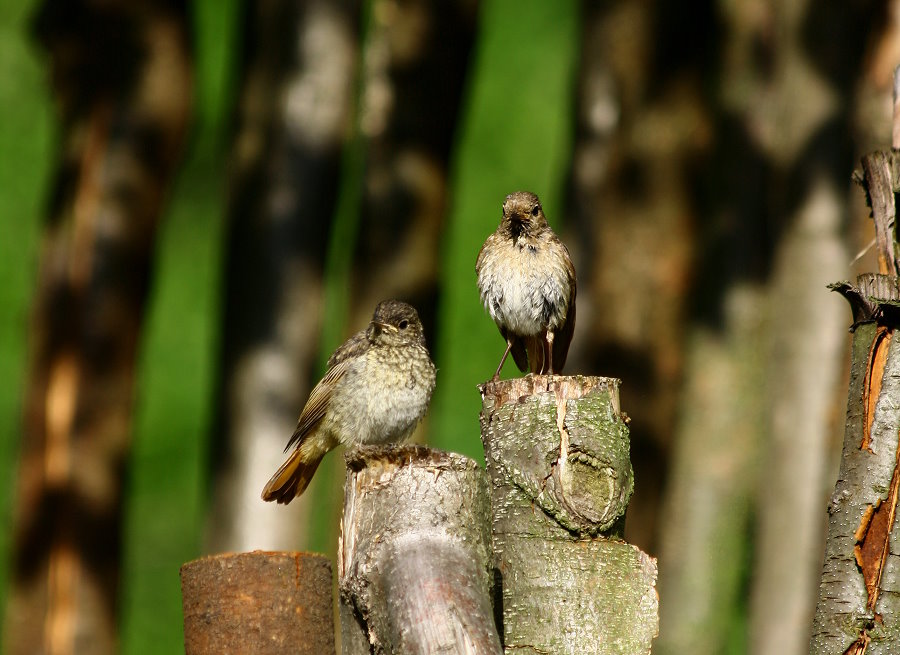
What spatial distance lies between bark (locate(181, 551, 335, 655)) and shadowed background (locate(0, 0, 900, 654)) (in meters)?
4.55

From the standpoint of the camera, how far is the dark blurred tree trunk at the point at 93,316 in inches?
381

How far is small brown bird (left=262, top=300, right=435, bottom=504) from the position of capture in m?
6.46

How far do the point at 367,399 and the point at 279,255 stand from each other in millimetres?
2409

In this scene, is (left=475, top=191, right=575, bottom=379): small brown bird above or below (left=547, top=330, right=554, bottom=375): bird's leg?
above

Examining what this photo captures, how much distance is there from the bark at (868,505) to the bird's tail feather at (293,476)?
11.5 feet

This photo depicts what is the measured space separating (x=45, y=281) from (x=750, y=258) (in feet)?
17.1

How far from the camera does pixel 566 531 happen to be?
3695 millimetres

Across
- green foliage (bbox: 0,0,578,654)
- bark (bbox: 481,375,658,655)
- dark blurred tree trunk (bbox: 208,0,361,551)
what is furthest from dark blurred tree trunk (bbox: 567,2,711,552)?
green foliage (bbox: 0,0,578,654)

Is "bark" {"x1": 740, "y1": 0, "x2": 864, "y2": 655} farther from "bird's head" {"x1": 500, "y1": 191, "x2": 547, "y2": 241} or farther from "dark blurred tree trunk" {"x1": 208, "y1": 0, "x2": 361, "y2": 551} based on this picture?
"dark blurred tree trunk" {"x1": 208, "y1": 0, "x2": 361, "y2": 551}

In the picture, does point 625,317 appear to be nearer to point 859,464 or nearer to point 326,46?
point 326,46

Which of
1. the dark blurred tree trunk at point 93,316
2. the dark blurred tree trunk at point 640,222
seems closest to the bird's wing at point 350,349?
the dark blurred tree trunk at point 640,222

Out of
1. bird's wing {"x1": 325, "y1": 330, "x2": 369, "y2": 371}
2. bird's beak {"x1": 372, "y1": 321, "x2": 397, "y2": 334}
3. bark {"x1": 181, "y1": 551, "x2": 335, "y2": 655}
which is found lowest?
bark {"x1": 181, "y1": 551, "x2": 335, "y2": 655}

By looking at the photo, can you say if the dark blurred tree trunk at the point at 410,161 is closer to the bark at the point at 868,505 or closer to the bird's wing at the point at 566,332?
the bird's wing at the point at 566,332

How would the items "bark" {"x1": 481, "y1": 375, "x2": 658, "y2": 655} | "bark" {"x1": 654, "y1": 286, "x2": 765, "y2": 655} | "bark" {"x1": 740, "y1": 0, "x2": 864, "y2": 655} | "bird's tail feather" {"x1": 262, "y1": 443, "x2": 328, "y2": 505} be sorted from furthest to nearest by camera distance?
"bark" {"x1": 654, "y1": 286, "x2": 765, "y2": 655}, "bark" {"x1": 740, "y1": 0, "x2": 864, "y2": 655}, "bird's tail feather" {"x1": 262, "y1": 443, "x2": 328, "y2": 505}, "bark" {"x1": 481, "y1": 375, "x2": 658, "y2": 655}
